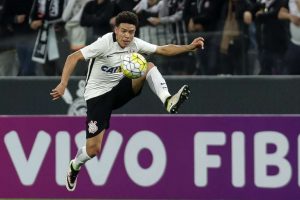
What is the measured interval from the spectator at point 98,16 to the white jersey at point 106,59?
1807 millimetres

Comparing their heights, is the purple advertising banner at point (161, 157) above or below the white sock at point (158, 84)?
below

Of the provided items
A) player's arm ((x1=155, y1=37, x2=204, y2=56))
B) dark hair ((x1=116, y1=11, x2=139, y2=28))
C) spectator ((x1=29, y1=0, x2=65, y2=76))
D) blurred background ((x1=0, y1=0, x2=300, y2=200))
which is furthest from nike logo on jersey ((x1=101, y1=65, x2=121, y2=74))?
spectator ((x1=29, y1=0, x2=65, y2=76))

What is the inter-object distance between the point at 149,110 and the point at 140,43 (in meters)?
2.38

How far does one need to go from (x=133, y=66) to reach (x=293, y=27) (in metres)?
2.72

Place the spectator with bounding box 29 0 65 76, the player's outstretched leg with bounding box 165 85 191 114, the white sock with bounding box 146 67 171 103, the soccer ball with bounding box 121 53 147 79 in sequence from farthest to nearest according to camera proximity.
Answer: the spectator with bounding box 29 0 65 76, the white sock with bounding box 146 67 171 103, the soccer ball with bounding box 121 53 147 79, the player's outstretched leg with bounding box 165 85 191 114

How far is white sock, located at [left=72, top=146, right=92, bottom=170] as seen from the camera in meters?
14.9

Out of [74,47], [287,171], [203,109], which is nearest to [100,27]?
[74,47]

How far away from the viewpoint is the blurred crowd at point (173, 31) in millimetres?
15992

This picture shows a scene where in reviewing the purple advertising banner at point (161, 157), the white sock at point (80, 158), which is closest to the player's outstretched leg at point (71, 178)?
the white sock at point (80, 158)

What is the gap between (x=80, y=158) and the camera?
14945 millimetres

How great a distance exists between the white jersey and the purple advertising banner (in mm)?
1744

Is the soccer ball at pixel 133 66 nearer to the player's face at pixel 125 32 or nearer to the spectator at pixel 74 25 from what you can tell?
the player's face at pixel 125 32

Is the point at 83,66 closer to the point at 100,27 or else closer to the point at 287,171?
the point at 100,27

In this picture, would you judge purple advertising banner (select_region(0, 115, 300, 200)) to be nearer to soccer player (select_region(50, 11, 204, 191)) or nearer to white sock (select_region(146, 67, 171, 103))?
soccer player (select_region(50, 11, 204, 191))
